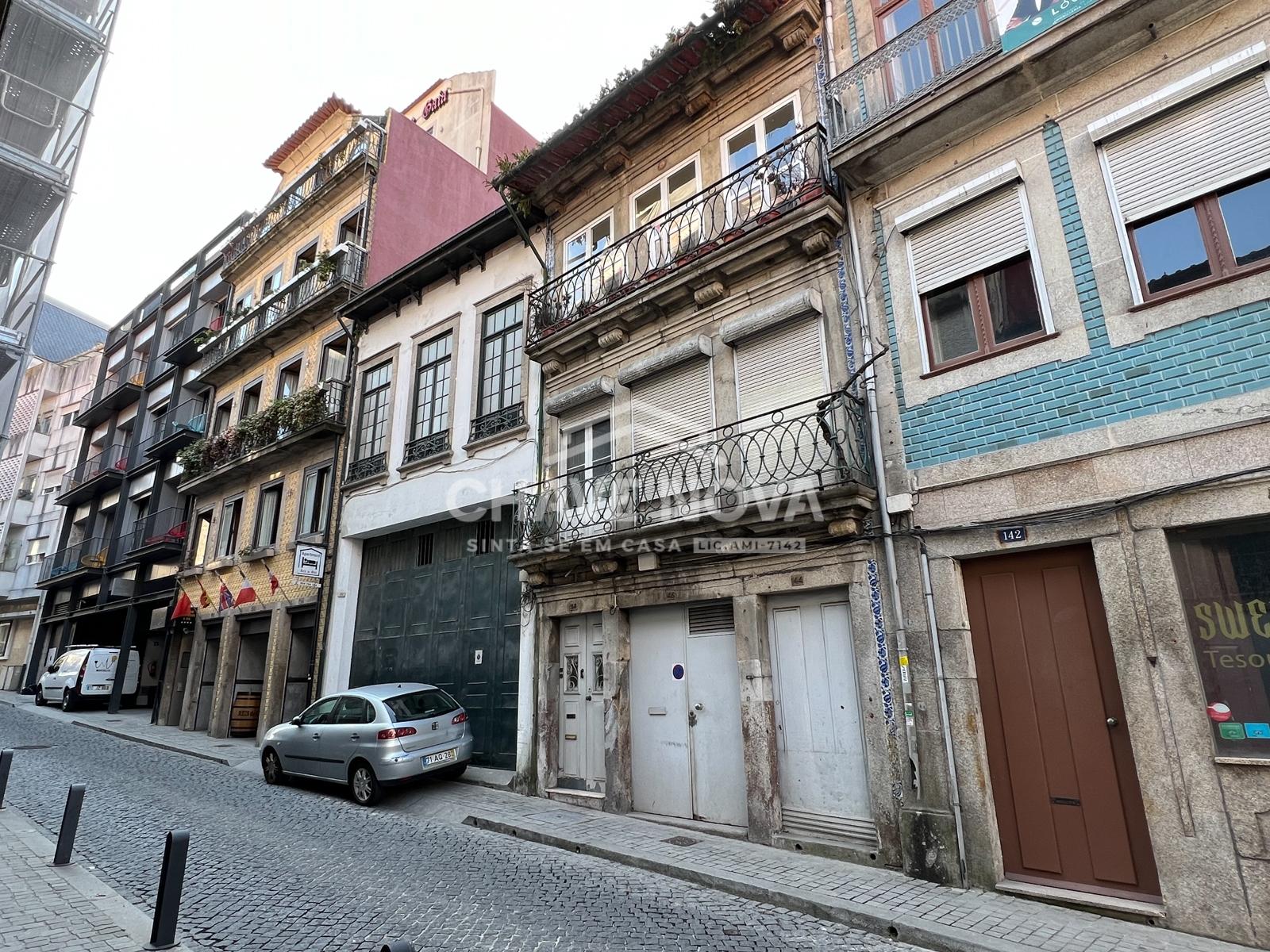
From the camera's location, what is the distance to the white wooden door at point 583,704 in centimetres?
976

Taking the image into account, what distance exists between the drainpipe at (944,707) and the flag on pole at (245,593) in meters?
16.6

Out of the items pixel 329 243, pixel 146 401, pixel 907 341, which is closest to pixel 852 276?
pixel 907 341

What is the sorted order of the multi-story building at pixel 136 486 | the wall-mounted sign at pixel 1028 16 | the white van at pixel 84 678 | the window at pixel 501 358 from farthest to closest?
the multi-story building at pixel 136 486 < the white van at pixel 84 678 < the window at pixel 501 358 < the wall-mounted sign at pixel 1028 16

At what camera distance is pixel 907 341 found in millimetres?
7402

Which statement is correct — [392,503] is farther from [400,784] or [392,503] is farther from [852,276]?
[852,276]

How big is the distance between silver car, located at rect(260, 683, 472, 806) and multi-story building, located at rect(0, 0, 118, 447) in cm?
577

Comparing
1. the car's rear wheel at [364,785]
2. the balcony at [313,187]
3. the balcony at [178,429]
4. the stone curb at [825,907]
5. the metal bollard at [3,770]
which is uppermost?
the balcony at [313,187]

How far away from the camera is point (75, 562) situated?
28.7m

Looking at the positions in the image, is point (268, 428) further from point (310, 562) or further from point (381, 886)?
point (381, 886)

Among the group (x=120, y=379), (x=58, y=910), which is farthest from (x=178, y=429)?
(x=58, y=910)

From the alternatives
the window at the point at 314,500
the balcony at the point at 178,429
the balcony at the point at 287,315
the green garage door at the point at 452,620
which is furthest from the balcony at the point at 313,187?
the green garage door at the point at 452,620

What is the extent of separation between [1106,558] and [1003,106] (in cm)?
472

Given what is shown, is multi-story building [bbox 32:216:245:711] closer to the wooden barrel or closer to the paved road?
the wooden barrel

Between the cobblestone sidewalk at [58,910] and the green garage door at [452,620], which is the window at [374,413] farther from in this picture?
the cobblestone sidewalk at [58,910]
